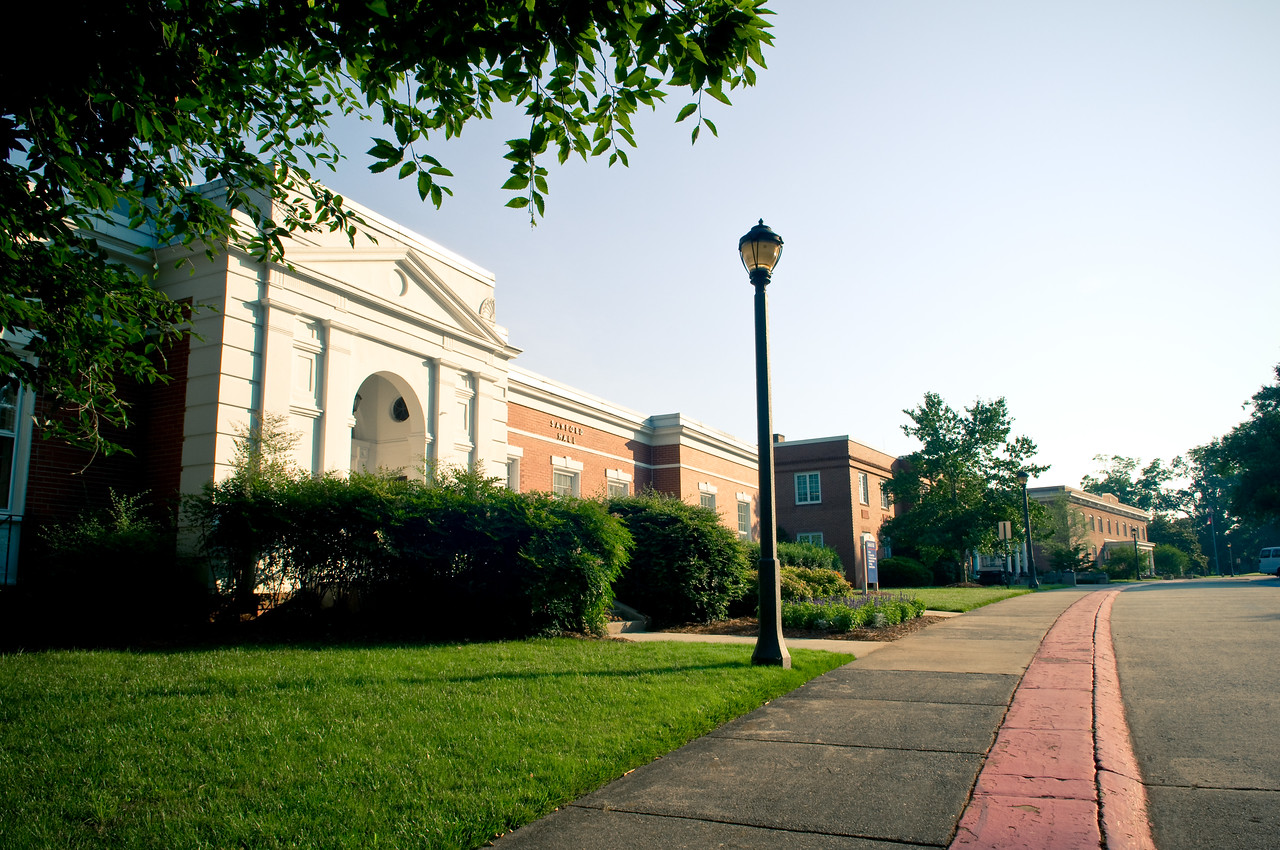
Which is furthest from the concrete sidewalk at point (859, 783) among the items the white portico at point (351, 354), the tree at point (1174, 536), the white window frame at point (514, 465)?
the tree at point (1174, 536)

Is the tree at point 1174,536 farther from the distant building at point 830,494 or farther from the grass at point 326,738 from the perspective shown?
the grass at point 326,738

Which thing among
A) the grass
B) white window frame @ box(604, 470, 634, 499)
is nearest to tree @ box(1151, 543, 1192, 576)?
white window frame @ box(604, 470, 634, 499)

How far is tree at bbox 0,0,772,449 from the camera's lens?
4.65m

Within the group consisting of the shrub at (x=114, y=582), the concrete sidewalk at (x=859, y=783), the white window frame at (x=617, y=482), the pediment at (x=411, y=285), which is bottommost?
the concrete sidewalk at (x=859, y=783)

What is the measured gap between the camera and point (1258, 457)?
165 feet

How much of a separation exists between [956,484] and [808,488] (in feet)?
23.2

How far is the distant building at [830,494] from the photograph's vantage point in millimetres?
38513

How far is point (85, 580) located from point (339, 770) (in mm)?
7645

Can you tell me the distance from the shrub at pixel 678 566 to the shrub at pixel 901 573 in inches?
952

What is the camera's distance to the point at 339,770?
4.38 m

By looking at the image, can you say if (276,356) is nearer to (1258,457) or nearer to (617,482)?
(617,482)

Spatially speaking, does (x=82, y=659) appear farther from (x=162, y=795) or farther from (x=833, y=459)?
(x=833, y=459)

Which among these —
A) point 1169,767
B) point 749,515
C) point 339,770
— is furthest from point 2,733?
point 749,515

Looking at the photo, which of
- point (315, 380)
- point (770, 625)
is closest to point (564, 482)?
point (315, 380)
